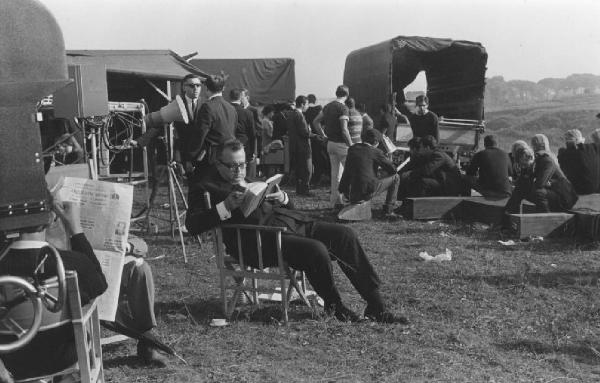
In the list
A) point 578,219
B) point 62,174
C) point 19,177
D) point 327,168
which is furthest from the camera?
point 327,168

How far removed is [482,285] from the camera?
18.8 feet

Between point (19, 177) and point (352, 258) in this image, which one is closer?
point (19, 177)

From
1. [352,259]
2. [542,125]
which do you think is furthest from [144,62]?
[542,125]

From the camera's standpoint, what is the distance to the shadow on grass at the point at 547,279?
5785 millimetres

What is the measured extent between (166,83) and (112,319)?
513 inches

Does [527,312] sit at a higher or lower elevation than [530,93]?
lower

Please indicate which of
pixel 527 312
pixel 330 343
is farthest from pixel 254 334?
pixel 527 312

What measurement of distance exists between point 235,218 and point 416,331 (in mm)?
1474

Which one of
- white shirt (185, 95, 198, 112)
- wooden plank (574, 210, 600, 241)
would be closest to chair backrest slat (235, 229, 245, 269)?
white shirt (185, 95, 198, 112)

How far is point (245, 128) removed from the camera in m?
8.38

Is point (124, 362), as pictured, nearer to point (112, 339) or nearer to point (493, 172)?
point (112, 339)

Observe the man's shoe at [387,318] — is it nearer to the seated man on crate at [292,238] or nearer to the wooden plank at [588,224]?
the seated man on crate at [292,238]

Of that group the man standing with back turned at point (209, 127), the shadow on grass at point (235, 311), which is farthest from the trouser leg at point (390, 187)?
the shadow on grass at point (235, 311)

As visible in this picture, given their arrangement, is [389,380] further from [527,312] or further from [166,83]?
[166,83]
